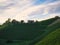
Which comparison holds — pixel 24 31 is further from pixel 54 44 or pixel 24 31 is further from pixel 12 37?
pixel 54 44

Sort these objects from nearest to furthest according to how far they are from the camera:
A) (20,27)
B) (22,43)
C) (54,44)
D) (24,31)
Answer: (54,44), (22,43), (24,31), (20,27)

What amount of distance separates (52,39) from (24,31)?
34950 millimetres

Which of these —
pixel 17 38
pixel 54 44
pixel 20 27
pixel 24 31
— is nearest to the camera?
pixel 54 44

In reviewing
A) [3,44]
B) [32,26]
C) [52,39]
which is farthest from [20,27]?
[52,39]

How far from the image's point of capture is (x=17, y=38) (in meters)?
95.2

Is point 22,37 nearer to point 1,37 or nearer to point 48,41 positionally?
point 1,37

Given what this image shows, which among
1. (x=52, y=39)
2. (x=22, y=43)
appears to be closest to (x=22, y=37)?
(x=22, y=43)

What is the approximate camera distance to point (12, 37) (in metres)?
97.4

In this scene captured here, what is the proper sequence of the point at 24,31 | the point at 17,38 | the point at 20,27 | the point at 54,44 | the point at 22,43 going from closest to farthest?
1. the point at 54,44
2. the point at 22,43
3. the point at 17,38
4. the point at 24,31
5. the point at 20,27

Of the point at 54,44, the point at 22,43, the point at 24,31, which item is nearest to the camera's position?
the point at 54,44

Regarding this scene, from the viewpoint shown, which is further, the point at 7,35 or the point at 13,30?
the point at 13,30

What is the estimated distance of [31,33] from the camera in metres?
101

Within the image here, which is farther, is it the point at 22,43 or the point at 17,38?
the point at 17,38

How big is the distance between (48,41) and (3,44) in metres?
17.3
